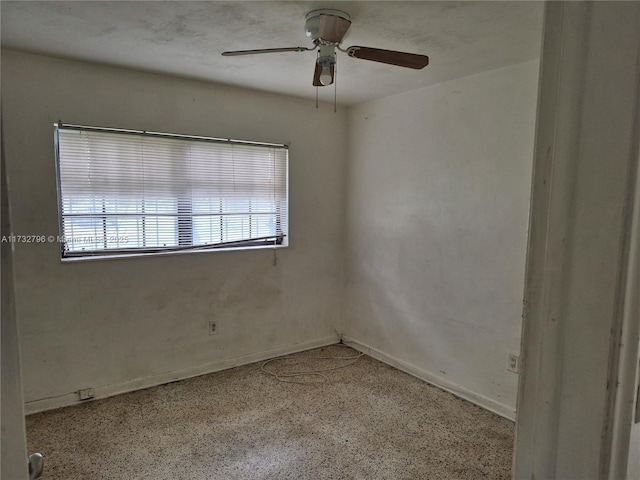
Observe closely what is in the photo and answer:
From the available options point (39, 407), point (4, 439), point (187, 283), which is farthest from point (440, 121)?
point (39, 407)

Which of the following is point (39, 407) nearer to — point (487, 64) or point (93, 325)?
point (93, 325)

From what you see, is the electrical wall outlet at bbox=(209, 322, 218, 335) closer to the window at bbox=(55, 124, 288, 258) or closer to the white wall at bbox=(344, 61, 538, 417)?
the window at bbox=(55, 124, 288, 258)

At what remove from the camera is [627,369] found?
51 centimetres

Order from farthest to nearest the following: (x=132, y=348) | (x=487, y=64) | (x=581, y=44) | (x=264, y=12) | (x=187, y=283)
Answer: (x=187, y=283), (x=132, y=348), (x=487, y=64), (x=264, y=12), (x=581, y=44)

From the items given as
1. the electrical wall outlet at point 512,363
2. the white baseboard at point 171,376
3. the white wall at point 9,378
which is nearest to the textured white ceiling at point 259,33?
the white wall at point 9,378

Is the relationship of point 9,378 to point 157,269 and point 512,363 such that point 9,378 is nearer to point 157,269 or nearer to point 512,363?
point 157,269

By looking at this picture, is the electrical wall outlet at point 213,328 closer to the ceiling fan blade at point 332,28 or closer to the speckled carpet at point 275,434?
the speckled carpet at point 275,434

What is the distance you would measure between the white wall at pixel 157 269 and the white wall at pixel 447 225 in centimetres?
40

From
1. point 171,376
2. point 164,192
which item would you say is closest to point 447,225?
point 164,192

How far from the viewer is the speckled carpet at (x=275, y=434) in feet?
7.07

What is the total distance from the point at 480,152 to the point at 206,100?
2136mm

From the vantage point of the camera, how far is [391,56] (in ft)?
6.45

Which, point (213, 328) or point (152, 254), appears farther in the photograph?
point (213, 328)

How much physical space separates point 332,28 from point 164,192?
1.84 m
